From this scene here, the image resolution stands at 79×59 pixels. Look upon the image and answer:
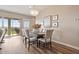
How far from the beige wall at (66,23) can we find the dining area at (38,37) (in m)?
0.23

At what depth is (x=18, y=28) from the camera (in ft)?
9.12

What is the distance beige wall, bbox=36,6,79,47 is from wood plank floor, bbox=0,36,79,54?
23 cm

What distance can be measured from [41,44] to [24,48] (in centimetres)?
57

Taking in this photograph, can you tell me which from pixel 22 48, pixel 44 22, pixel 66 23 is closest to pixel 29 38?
pixel 22 48

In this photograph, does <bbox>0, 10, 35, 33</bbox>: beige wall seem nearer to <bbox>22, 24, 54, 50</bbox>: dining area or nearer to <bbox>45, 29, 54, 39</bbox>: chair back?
<bbox>22, 24, 54, 50</bbox>: dining area

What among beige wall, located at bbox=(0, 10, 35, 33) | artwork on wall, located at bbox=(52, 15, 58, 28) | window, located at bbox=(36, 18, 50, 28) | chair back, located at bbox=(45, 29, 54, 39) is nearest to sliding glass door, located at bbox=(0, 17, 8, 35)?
beige wall, located at bbox=(0, 10, 35, 33)

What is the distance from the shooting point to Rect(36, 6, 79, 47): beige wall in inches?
114

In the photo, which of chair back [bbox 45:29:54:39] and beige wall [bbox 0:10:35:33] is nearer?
beige wall [bbox 0:10:35:33]

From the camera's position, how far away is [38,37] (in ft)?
10.5

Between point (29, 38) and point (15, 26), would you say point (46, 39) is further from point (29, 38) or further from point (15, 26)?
point (15, 26)

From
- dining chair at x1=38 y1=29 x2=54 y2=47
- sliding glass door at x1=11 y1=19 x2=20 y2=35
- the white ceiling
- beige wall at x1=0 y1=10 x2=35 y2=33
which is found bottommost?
dining chair at x1=38 y1=29 x2=54 y2=47

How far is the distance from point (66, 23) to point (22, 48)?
1719mm
